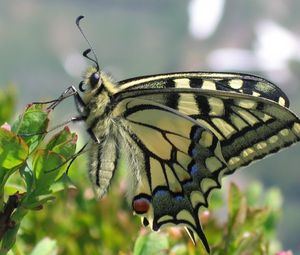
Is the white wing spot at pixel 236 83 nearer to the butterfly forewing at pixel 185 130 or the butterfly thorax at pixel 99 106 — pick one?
the butterfly forewing at pixel 185 130

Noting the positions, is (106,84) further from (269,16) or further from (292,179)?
(269,16)

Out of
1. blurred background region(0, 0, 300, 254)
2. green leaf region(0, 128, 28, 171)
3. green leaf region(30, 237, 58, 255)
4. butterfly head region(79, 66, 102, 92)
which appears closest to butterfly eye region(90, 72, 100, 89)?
butterfly head region(79, 66, 102, 92)

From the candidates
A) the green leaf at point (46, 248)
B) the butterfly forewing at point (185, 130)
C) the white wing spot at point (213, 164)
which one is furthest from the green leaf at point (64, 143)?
the white wing spot at point (213, 164)

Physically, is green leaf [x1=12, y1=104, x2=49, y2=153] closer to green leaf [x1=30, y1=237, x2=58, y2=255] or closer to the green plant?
the green plant

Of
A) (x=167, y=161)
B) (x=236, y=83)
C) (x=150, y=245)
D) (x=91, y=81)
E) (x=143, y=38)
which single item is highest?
(x=143, y=38)

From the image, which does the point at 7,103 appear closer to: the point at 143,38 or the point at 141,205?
the point at 141,205

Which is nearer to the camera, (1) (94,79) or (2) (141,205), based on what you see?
(2) (141,205)

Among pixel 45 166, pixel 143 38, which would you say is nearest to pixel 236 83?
pixel 45 166
